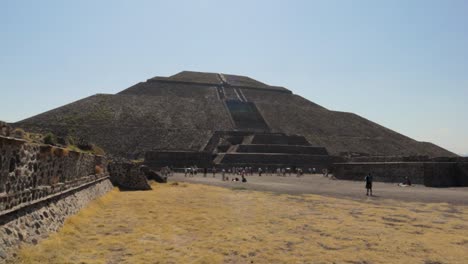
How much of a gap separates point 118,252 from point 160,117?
203 feet

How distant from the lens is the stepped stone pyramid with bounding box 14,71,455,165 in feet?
185

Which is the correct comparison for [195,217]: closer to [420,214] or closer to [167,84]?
[420,214]

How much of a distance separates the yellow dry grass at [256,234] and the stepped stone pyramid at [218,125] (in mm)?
35090

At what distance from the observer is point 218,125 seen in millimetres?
68688

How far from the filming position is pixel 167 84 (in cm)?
8900

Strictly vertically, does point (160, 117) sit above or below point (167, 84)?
below

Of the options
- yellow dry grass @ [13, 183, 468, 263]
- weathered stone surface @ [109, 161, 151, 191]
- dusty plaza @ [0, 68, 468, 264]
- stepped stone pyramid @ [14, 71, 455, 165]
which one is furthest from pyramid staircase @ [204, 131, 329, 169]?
yellow dry grass @ [13, 183, 468, 263]

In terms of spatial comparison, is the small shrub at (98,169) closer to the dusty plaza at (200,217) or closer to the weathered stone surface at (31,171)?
the dusty plaza at (200,217)

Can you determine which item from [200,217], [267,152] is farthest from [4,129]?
[267,152]

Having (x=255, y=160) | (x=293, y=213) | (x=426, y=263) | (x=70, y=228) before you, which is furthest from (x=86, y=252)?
(x=255, y=160)

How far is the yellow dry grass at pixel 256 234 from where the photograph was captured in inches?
304

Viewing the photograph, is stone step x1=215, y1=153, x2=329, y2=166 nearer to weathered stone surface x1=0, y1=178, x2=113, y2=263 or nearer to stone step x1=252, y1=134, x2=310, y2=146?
stone step x1=252, y1=134, x2=310, y2=146

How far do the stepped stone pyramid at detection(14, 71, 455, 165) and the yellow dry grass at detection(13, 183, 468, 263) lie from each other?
1382 inches

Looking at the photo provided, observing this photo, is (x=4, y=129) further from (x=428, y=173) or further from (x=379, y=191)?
(x=428, y=173)
